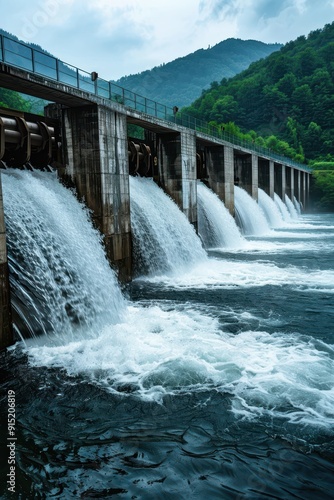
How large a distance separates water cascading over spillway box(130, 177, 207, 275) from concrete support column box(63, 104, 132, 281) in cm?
166

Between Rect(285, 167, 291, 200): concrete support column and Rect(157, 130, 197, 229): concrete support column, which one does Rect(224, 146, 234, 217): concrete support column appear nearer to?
Rect(157, 130, 197, 229): concrete support column

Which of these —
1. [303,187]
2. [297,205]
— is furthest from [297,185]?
[297,205]

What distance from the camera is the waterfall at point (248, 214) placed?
34031mm

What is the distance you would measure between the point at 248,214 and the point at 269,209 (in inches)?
352

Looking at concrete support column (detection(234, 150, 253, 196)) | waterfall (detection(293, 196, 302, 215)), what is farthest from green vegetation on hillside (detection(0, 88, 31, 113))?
concrete support column (detection(234, 150, 253, 196))

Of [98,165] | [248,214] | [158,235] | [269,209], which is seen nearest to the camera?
[98,165]

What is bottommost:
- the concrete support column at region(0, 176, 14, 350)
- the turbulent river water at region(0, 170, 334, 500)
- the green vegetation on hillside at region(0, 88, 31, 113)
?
the turbulent river water at region(0, 170, 334, 500)

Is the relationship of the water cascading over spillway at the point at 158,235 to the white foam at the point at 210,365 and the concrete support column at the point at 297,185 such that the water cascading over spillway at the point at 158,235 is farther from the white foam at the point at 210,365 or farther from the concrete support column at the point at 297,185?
the concrete support column at the point at 297,185

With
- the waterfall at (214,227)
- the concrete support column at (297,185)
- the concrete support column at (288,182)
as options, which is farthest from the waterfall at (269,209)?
the concrete support column at (297,185)

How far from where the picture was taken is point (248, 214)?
35.2 metres

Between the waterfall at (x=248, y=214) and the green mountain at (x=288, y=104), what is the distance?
75.2m

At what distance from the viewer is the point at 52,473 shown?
528 cm

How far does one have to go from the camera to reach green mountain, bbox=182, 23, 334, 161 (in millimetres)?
116625

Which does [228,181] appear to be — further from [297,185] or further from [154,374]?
[297,185]
